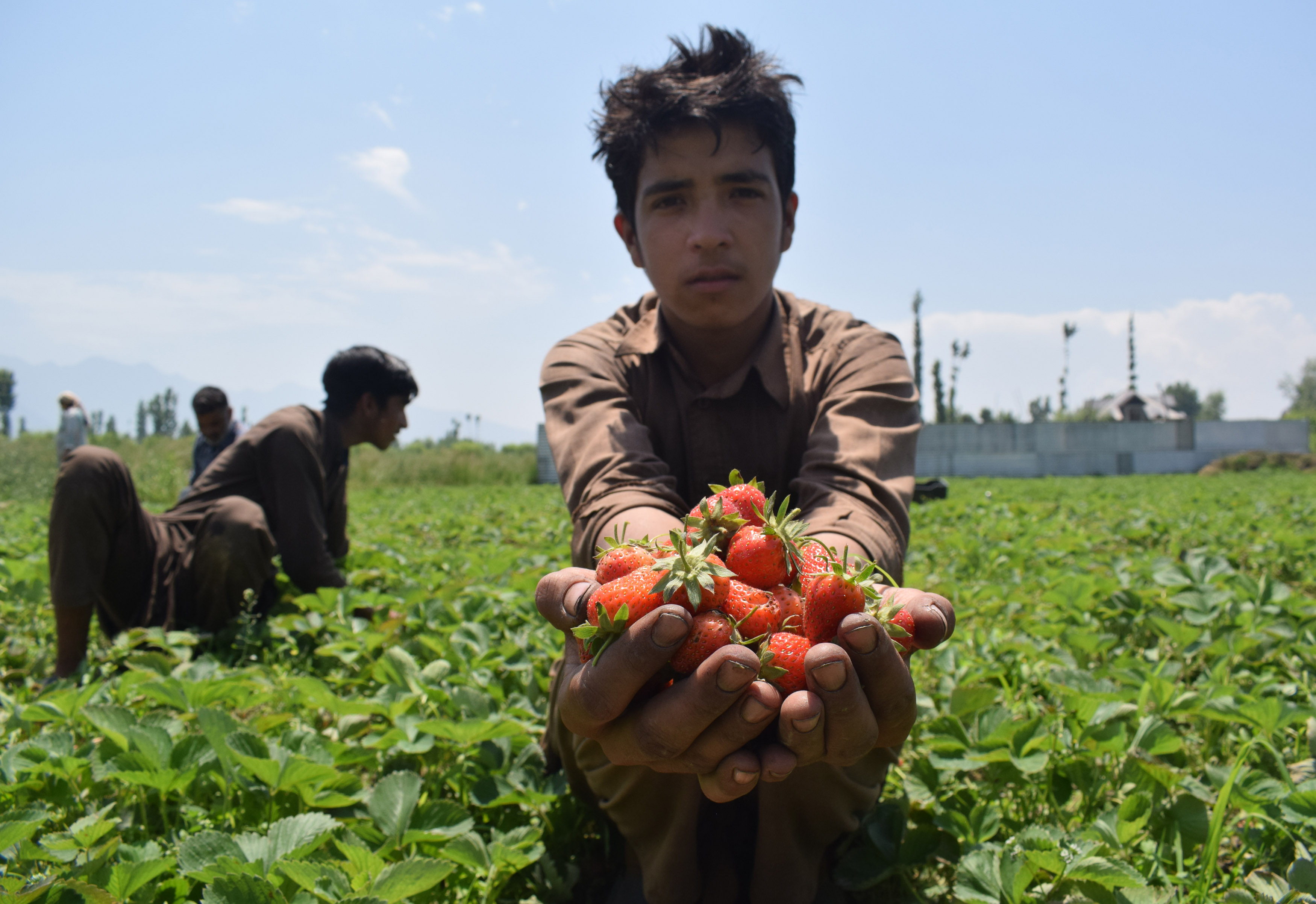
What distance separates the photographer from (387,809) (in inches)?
59.6

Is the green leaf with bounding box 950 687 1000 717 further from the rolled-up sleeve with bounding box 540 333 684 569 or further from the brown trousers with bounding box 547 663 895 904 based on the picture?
the rolled-up sleeve with bounding box 540 333 684 569

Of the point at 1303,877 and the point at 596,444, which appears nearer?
the point at 1303,877

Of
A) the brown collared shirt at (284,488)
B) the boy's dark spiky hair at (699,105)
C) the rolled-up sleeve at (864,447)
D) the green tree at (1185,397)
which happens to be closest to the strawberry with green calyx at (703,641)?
the rolled-up sleeve at (864,447)

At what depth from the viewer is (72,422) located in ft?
28.6

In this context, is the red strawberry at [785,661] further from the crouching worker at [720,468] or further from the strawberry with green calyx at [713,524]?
the strawberry with green calyx at [713,524]

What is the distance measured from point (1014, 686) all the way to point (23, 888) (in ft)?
7.62

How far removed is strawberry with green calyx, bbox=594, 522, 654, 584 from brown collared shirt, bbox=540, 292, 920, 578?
1.18 ft

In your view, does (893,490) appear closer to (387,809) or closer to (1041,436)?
(387,809)

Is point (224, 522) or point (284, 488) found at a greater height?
point (284, 488)

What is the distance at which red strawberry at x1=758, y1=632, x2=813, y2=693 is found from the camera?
3.45ft

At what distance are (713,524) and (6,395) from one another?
2978 inches

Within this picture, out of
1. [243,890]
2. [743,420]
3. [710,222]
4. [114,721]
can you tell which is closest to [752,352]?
[743,420]

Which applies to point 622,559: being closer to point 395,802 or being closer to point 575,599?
point 575,599

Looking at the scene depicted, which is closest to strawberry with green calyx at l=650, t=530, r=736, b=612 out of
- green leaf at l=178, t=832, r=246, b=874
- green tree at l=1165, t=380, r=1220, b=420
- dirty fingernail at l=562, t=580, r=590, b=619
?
dirty fingernail at l=562, t=580, r=590, b=619
